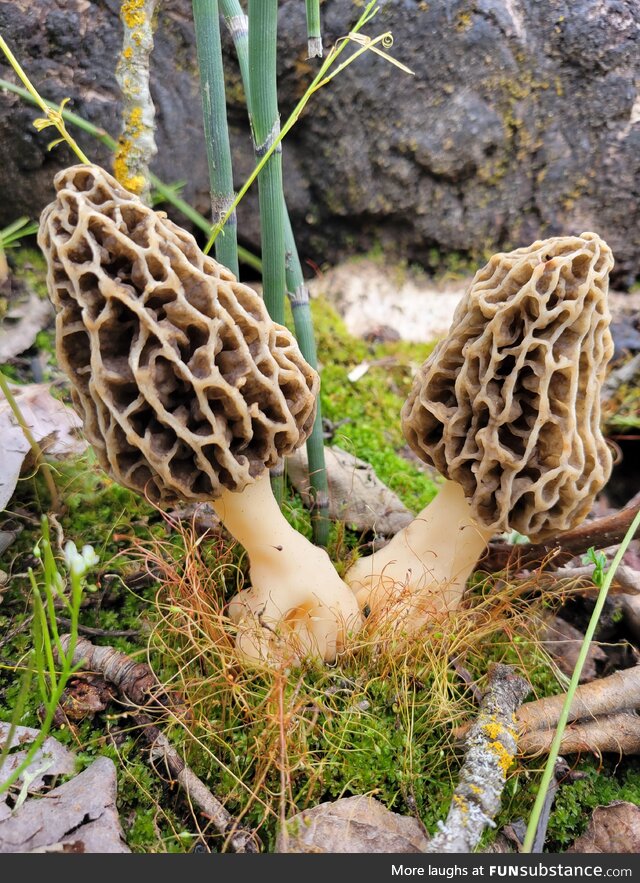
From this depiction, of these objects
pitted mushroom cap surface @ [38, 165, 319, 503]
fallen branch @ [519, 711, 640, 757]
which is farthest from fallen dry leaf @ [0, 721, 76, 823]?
fallen branch @ [519, 711, 640, 757]

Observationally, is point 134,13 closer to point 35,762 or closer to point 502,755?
point 35,762

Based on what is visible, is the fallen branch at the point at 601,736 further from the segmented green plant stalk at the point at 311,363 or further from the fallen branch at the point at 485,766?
the segmented green plant stalk at the point at 311,363

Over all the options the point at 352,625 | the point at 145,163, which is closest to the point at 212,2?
the point at 145,163

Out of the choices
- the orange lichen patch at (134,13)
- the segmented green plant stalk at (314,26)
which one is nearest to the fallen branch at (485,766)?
the segmented green plant stalk at (314,26)

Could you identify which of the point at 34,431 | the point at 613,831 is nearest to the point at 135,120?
the point at 34,431

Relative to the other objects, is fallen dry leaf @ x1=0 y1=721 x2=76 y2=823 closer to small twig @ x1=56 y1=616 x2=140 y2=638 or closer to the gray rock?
the gray rock

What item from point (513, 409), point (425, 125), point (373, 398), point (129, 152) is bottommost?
point (373, 398)
